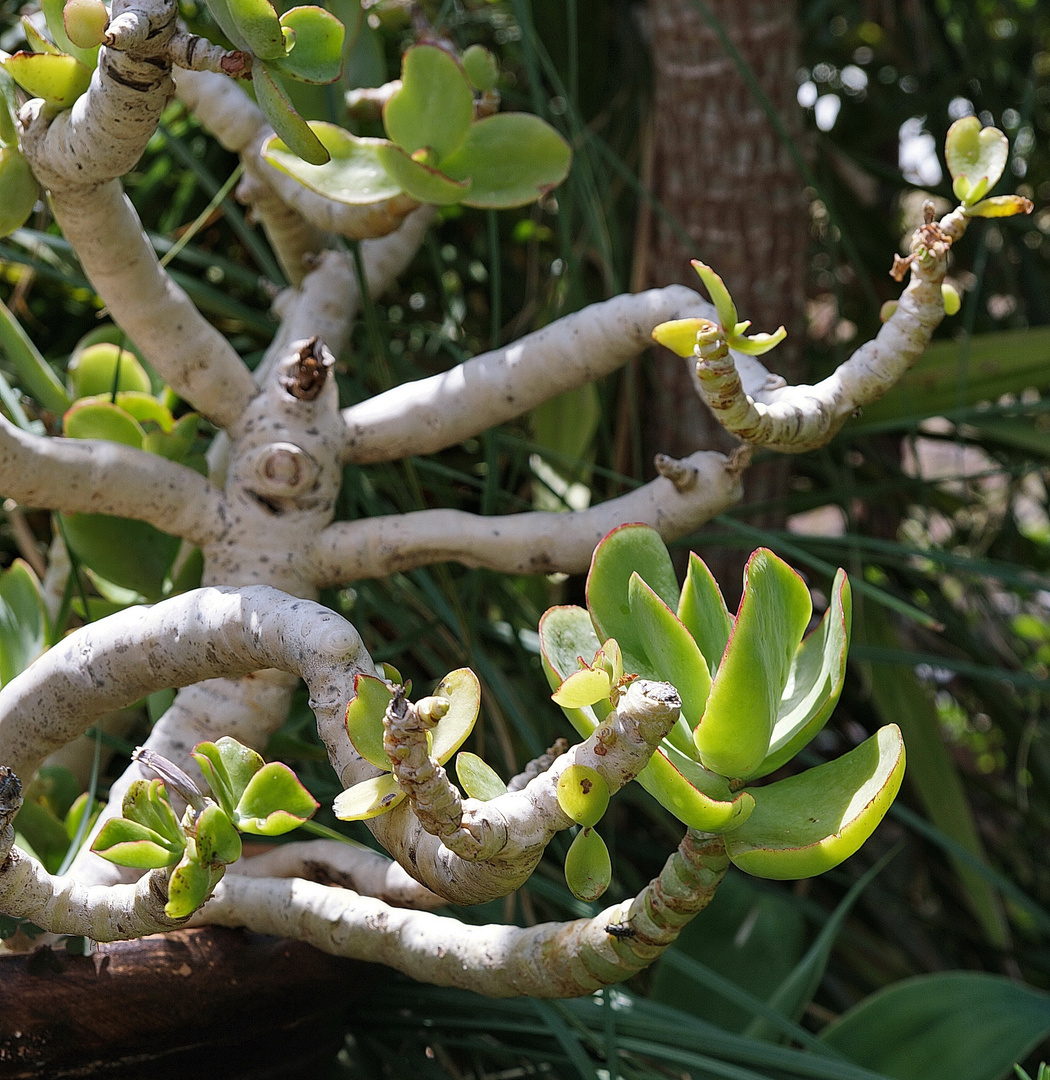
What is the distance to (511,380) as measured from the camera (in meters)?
0.34

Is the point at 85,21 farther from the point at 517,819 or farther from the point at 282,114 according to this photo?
the point at 517,819

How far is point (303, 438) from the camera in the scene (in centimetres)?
34

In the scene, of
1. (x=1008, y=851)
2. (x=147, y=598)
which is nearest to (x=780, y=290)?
(x=147, y=598)

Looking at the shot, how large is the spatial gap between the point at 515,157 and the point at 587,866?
0.26 m

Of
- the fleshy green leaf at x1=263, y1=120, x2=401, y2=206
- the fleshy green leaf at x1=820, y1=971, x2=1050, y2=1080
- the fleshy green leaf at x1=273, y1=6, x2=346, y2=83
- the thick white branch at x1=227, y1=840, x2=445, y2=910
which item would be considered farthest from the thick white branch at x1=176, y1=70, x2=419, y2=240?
the fleshy green leaf at x1=820, y1=971, x2=1050, y2=1080

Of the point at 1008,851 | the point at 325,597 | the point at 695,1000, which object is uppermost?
the point at 325,597

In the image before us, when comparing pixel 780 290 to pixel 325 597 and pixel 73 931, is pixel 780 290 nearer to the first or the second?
pixel 325 597

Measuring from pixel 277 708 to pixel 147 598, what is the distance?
10 centimetres

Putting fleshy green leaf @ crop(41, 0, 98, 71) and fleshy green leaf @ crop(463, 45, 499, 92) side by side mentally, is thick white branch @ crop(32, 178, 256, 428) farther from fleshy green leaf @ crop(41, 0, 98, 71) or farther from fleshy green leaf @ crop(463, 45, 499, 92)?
fleshy green leaf @ crop(463, 45, 499, 92)

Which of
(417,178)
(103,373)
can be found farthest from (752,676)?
(103,373)

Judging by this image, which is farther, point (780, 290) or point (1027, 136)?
point (1027, 136)

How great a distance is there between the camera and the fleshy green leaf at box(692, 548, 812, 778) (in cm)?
23

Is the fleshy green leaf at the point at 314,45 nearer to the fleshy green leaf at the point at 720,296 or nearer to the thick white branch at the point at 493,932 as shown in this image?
the fleshy green leaf at the point at 720,296

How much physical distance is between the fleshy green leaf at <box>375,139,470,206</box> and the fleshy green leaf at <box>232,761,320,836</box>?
0.68 ft
